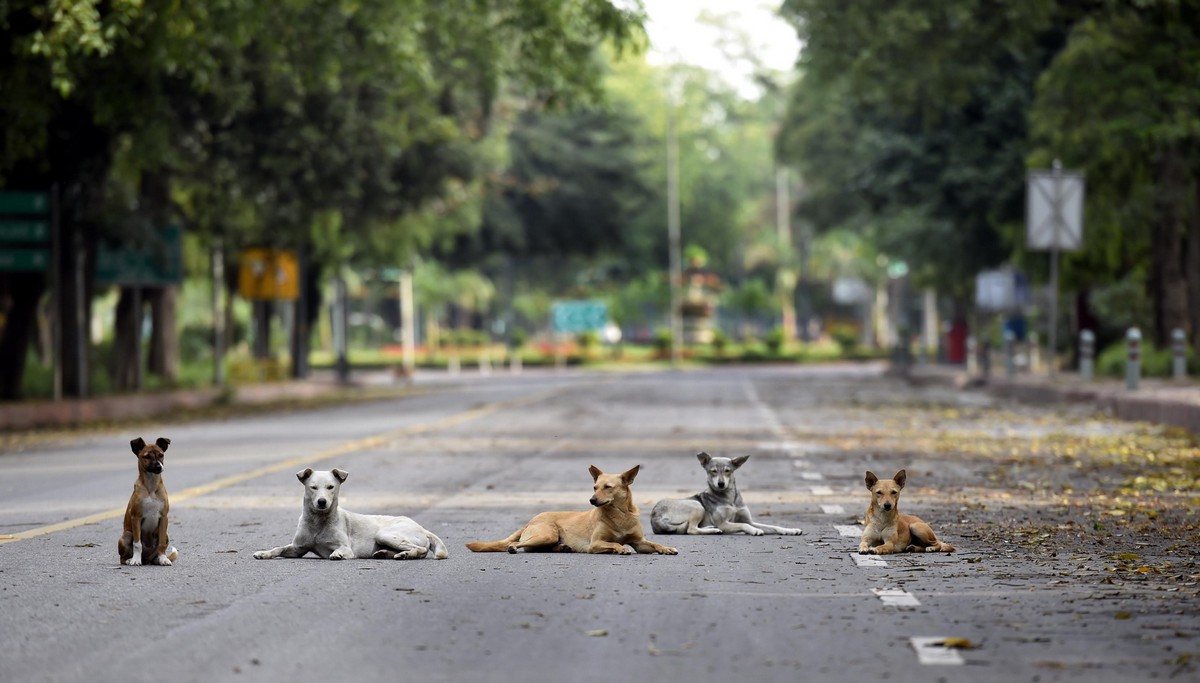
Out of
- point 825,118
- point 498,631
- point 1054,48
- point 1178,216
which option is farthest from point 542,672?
point 825,118

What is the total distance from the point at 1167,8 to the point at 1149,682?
2644 centimetres

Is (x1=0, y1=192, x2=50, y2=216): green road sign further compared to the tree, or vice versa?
the tree

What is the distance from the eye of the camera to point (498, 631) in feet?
26.0

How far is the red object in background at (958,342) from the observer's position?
61781 millimetres

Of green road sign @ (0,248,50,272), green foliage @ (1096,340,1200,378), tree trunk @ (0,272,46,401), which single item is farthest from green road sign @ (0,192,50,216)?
green foliage @ (1096,340,1200,378)

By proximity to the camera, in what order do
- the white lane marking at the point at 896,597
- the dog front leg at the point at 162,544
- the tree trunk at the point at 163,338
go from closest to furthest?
the white lane marking at the point at 896,597 < the dog front leg at the point at 162,544 < the tree trunk at the point at 163,338

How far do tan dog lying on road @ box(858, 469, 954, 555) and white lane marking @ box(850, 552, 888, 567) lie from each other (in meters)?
0.07

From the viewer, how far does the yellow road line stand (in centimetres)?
1259

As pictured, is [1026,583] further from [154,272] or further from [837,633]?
[154,272]

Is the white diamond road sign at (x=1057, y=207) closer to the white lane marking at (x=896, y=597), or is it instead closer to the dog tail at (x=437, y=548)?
the dog tail at (x=437, y=548)

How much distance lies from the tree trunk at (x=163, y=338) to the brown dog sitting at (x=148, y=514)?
3193 cm

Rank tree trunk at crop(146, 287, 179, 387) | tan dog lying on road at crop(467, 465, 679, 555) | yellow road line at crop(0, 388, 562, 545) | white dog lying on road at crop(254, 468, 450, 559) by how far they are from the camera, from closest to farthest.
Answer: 1. white dog lying on road at crop(254, 468, 450, 559)
2. tan dog lying on road at crop(467, 465, 679, 555)
3. yellow road line at crop(0, 388, 562, 545)
4. tree trunk at crop(146, 287, 179, 387)

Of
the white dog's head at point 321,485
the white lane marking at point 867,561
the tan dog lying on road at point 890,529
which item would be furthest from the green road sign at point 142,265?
the white lane marking at point 867,561

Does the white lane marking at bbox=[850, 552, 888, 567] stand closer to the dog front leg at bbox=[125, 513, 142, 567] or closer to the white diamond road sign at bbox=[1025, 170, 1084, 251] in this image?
the dog front leg at bbox=[125, 513, 142, 567]
